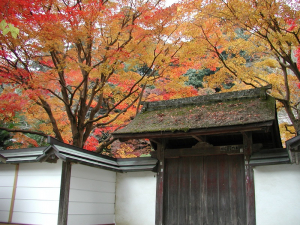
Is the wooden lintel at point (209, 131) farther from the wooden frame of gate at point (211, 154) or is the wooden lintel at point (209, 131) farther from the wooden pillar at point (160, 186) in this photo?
the wooden pillar at point (160, 186)

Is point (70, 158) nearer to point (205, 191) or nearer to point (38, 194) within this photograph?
point (38, 194)

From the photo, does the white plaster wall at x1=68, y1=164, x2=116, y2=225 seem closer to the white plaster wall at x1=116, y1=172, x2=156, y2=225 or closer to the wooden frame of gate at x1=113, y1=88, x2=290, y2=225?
the white plaster wall at x1=116, y1=172, x2=156, y2=225

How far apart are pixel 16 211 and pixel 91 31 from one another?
706 cm

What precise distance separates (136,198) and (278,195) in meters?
4.73

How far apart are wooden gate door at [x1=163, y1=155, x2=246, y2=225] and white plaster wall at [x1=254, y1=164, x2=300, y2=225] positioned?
1.61ft

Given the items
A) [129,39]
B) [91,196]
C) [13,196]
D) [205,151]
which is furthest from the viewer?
[129,39]

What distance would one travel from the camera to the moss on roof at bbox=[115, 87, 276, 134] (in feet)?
25.3

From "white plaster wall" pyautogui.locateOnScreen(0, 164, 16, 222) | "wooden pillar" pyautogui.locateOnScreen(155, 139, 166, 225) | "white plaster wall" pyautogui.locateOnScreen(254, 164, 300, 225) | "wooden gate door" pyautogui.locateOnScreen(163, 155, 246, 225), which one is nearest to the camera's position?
"white plaster wall" pyautogui.locateOnScreen(254, 164, 300, 225)

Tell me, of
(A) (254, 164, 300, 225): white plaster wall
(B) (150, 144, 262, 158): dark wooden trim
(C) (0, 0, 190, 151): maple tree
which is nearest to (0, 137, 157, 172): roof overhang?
(B) (150, 144, 262, 158): dark wooden trim

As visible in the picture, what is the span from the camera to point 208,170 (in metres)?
8.76

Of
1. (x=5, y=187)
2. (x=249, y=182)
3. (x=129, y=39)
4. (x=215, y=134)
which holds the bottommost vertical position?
(x=5, y=187)

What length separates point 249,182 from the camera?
796 centimetres

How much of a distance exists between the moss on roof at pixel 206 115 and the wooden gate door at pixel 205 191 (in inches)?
55.1

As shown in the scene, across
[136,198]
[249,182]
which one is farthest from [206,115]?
[136,198]
